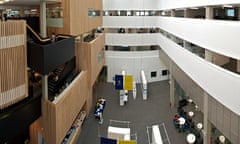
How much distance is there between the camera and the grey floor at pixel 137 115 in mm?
17688

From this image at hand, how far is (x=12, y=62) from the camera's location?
8938mm

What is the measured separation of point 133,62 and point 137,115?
11831mm

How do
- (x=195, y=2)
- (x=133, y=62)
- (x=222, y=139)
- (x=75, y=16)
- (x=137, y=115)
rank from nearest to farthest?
(x=222, y=139), (x=195, y=2), (x=75, y=16), (x=137, y=115), (x=133, y=62)

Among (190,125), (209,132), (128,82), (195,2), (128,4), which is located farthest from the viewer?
(128,4)

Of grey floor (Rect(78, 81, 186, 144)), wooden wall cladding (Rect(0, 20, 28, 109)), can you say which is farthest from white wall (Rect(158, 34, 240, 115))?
wooden wall cladding (Rect(0, 20, 28, 109))

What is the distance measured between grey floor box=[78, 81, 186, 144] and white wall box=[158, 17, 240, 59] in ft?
22.1

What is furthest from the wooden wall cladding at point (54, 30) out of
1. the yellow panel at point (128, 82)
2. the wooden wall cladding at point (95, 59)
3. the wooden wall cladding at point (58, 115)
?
the yellow panel at point (128, 82)

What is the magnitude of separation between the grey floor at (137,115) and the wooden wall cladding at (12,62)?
8.39 m

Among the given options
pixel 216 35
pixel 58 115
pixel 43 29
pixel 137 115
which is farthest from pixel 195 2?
pixel 137 115

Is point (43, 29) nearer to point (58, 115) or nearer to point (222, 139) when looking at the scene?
point (58, 115)

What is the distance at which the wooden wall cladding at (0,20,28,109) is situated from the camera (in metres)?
8.45

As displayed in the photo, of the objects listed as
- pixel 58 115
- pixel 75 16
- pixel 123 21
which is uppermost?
pixel 123 21

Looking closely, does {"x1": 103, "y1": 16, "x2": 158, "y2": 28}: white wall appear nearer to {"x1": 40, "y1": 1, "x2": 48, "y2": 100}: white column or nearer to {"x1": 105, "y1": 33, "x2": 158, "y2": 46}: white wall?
{"x1": 105, "y1": 33, "x2": 158, "y2": 46}: white wall

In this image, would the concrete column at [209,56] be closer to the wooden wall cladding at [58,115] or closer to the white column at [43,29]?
the wooden wall cladding at [58,115]
